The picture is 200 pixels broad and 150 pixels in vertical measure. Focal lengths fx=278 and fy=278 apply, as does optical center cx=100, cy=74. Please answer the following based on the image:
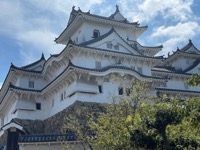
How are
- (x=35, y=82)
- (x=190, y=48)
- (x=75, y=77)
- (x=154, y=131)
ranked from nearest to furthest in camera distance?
(x=154, y=131) < (x=75, y=77) < (x=35, y=82) < (x=190, y=48)

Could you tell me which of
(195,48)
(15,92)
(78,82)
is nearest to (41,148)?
(78,82)

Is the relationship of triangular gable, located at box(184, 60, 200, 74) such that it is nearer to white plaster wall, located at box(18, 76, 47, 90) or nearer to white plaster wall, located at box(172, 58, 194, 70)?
white plaster wall, located at box(172, 58, 194, 70)

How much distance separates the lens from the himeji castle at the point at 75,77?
24.4 metres

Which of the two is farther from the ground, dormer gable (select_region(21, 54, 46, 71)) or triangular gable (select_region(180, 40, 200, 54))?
triangular gable (select_region(180, 40, 200, 54))

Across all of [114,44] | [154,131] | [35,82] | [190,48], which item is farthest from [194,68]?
[154,131]

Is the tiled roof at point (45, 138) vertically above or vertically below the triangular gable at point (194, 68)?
below

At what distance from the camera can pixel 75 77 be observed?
24.3m

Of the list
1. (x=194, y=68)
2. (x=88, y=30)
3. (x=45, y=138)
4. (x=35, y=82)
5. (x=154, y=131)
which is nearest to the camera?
(x=154, y=131)

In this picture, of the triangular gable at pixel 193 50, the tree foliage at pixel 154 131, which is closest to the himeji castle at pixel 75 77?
the triangular gable at pixel 193 50

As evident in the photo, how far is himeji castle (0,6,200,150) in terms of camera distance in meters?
24.4

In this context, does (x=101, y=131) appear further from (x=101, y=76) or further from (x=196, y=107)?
(x=101, y=76)

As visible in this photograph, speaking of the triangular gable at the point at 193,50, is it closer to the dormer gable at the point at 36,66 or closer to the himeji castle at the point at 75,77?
the himeji castle at the point at 75,77

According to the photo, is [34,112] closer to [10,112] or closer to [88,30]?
[10,112]

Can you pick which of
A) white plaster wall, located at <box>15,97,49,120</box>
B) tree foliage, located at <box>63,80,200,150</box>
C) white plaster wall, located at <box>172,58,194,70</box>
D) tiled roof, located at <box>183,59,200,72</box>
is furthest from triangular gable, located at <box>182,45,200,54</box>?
tree foliage, located at <box>63,80,200,150</box>
